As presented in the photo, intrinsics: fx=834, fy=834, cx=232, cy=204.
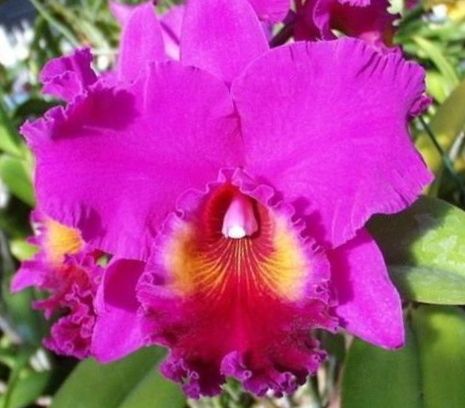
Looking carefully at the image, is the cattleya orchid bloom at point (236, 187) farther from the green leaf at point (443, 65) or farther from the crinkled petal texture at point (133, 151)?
the green leaf at point (443, 65)

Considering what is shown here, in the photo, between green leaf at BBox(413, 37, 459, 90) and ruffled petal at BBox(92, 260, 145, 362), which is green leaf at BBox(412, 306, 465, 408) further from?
green leaf at BBox(413, 37, 459, 90)

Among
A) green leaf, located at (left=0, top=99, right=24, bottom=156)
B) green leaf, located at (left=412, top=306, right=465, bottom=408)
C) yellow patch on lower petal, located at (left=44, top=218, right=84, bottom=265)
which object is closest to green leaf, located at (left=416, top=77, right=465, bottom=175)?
green leaf, located at (left=412, top=306, right=465, bottom=408)

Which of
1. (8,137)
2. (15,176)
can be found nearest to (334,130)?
(8,137)

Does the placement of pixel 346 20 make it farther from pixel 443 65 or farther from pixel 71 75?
pixel 443 65

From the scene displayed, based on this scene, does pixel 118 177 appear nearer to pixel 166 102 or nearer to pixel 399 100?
pixel 166 102

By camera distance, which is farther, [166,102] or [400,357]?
[400,357]

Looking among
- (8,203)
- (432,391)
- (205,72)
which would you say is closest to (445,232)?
(432,391)
